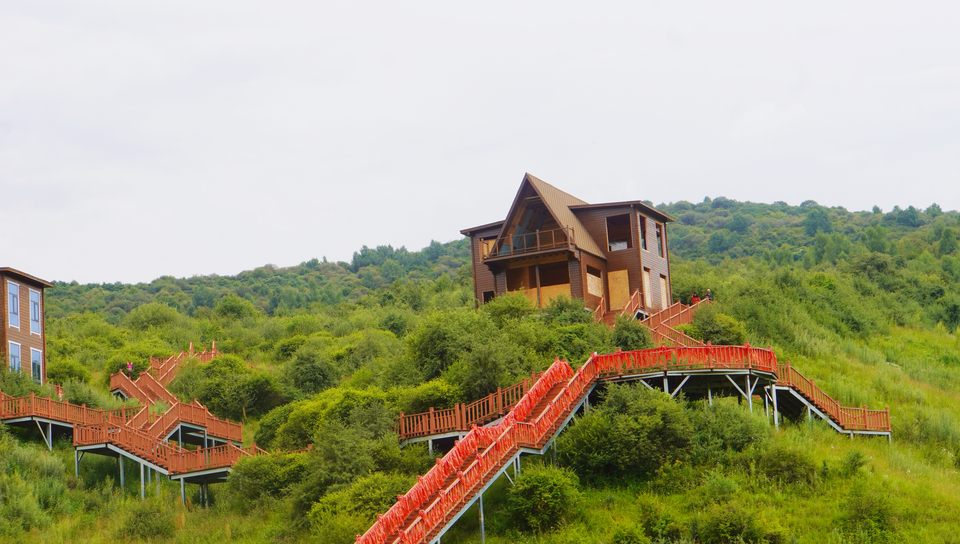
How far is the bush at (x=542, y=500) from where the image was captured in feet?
82.7

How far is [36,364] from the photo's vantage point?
4416 cm

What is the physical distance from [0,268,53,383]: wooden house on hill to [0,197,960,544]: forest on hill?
2.67m

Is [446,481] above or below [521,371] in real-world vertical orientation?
below

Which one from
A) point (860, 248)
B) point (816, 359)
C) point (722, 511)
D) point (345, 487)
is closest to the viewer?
point (722, 511)

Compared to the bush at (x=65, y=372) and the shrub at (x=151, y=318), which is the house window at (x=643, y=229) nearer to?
the bush at (x=65, y=372)

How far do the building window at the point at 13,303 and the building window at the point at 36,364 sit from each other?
1.69 m

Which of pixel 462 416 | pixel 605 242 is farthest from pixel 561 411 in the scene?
pixel 605 242

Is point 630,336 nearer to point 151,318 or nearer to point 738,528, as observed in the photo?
point 738,528

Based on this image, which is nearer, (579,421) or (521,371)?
(579,421)

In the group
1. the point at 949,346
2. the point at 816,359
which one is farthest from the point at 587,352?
the point at 949,346

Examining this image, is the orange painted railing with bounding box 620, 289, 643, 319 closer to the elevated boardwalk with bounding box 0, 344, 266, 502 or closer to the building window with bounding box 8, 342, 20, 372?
the elevated boardwalk with bounding box 0, 344, 266, 502

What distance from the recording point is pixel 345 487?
27.8 meters

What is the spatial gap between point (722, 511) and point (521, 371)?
34.3 ft

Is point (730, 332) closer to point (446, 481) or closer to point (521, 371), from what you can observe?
point (521, 371)
